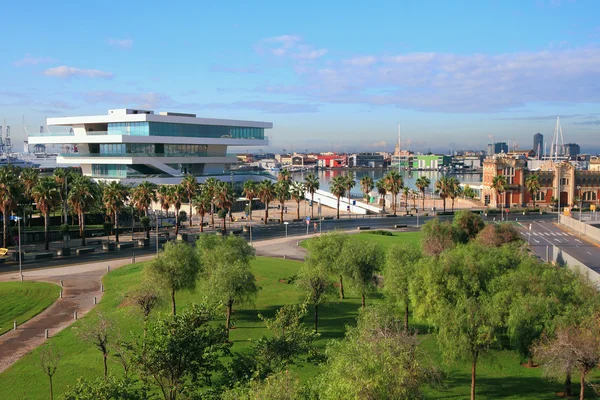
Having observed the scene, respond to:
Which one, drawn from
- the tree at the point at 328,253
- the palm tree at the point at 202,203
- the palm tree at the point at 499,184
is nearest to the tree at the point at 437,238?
the tree at the point at 328,253

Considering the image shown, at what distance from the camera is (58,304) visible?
134ft

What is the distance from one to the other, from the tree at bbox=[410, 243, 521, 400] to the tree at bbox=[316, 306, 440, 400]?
3.01m

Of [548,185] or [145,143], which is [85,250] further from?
[548,185]

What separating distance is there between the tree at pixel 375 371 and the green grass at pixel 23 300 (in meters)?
25.6

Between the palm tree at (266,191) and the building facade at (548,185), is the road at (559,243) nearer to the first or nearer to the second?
the building facade at (548,185)

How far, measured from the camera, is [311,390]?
18.5m

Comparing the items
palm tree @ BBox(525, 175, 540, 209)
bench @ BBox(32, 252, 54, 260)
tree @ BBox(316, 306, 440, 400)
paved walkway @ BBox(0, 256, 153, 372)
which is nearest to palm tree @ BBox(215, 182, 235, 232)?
paved walkway @ BBox(0, 256, 153, 372)

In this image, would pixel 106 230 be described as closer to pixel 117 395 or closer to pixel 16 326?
pixel 16 326

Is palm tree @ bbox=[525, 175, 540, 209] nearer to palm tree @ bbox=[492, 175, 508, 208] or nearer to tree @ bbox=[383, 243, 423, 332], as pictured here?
palm tree @ bbox=[492, 175, 508, 208]

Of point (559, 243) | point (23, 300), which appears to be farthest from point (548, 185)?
point (23, 300)

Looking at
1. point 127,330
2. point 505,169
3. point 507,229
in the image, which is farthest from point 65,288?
point 505,169

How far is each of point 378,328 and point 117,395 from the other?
10.2 m

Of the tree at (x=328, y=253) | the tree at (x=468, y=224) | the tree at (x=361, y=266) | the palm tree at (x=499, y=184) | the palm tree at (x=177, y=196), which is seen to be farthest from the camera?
the palm tree at (x=499, y=184)

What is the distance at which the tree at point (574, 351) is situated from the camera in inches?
833
